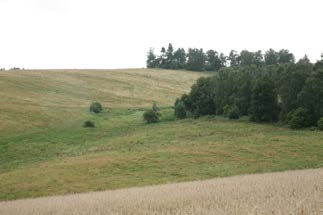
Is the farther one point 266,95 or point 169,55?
point 169,55

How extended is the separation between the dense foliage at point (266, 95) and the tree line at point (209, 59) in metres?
66.0

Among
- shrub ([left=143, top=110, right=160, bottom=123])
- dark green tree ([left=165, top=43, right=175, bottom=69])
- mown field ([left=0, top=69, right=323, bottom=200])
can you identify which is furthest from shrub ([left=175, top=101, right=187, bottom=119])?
dark green tree ([left=165, top=43, right=175, bottom=69])

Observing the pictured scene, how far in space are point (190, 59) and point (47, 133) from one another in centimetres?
11447

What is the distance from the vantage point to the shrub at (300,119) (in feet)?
203

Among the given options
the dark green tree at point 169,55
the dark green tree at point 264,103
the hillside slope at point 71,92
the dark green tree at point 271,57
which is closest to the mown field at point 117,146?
the hillside slope at point 71,92

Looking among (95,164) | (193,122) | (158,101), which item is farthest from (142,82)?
(95,164)

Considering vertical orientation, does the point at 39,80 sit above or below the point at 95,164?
above

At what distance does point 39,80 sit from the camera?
120 m

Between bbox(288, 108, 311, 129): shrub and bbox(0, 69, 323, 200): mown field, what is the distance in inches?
63.3

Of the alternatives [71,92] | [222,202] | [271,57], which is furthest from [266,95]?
[271,57]

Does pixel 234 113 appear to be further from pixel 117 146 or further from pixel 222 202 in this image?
pixel 222 202

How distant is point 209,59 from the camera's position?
178 m

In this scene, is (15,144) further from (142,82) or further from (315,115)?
(142,82)

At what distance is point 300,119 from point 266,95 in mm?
9651
